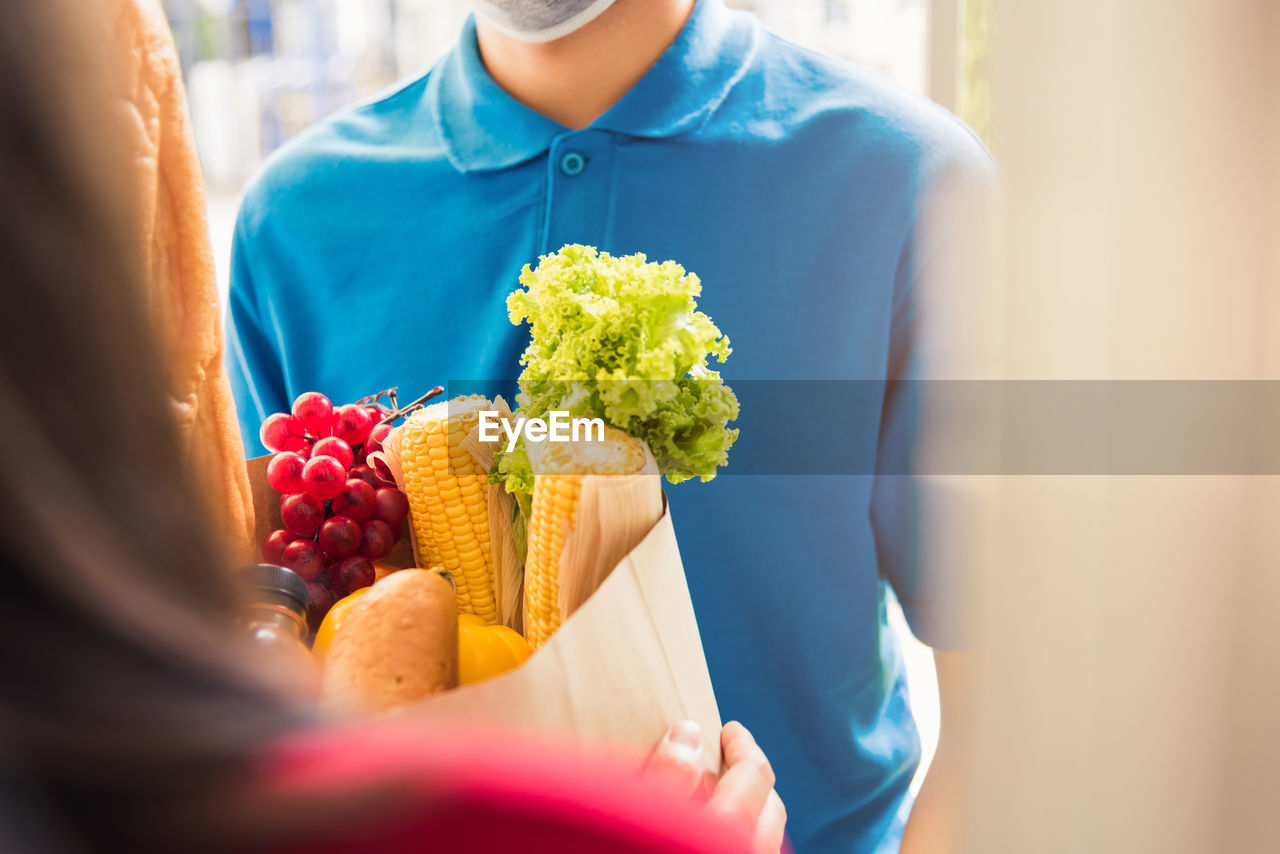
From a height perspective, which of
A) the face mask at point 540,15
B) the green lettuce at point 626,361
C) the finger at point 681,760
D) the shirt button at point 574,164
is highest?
the face mask at point 540,15

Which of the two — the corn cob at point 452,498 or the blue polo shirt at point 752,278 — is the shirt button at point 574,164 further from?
the corn cob at point 452,498

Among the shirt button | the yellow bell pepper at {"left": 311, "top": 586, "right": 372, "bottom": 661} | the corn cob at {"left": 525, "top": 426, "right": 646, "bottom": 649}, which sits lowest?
the yellow bell pepper at {"left": 311, "top": 586, "right": 372, "bottom": 661}

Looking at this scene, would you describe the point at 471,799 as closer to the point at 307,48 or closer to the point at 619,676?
the point at 619,676

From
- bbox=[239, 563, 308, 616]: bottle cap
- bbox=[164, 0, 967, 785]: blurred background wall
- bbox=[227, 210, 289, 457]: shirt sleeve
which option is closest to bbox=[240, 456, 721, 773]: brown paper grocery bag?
bbox=[239, 563, 308, 616]: bottle cap

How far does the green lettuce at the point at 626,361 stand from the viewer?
436mm

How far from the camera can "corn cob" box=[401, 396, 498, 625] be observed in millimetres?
482

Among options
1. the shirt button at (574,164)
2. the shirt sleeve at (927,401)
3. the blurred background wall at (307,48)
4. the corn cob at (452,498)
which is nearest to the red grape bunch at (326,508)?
the corn cob at (452,498)

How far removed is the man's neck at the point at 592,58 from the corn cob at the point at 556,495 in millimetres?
458

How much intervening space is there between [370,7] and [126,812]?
2.84 metres

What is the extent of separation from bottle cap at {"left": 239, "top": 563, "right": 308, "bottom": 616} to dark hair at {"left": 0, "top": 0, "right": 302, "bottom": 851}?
16 centimetres

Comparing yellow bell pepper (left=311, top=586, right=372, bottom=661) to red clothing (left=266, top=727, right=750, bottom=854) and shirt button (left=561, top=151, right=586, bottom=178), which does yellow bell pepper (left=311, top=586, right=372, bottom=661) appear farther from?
shirt button (left=561, top=151, right=586, bottom=178)

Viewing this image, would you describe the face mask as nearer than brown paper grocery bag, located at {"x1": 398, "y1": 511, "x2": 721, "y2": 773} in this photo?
No

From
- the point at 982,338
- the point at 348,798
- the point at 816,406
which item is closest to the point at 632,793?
the point at 348,798

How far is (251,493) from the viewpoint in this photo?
0.52m
